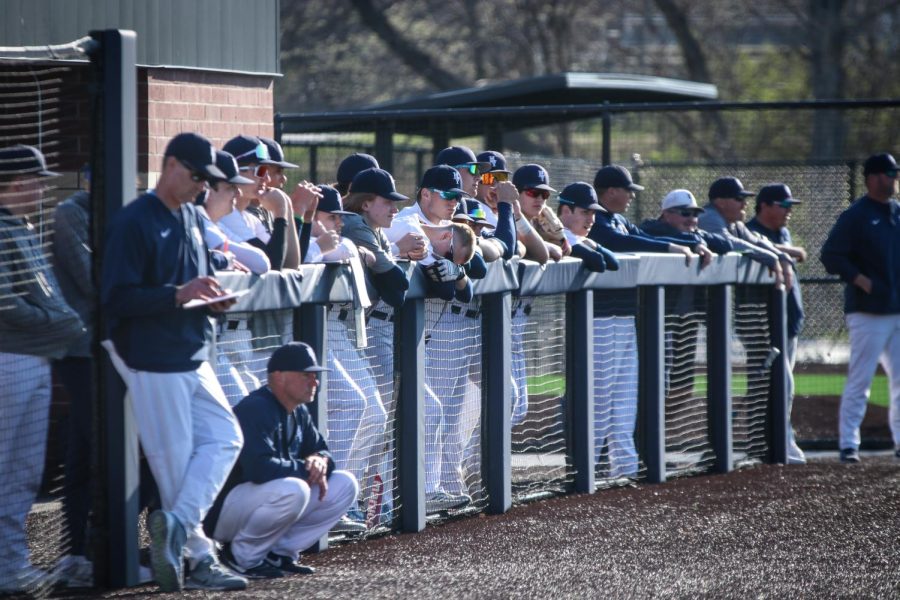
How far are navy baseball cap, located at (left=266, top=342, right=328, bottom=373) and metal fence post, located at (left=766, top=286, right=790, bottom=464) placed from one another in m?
5.21

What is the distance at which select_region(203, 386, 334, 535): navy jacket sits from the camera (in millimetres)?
5828

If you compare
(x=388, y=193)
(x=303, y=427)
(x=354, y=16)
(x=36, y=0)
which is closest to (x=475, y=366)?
(x=388, y=193)

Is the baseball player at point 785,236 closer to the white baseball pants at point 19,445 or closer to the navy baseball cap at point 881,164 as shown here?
the navy baseball cap at point 881,164

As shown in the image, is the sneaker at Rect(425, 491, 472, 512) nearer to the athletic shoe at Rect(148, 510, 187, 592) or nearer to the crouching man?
the crouching man

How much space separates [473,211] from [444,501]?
1.55 m

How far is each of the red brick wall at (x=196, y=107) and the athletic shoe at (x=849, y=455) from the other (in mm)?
4441

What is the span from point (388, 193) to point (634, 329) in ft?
8.66

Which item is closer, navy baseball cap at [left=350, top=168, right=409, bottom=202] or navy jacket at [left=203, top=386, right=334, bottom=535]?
navy jacket at [left=203, top=386, right=334, bottom=535]

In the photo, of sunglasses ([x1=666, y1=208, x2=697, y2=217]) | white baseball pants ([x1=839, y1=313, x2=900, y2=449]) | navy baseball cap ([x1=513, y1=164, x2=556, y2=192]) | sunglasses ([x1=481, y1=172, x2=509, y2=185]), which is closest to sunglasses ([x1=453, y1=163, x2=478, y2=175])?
sunglasses ([x1=481, y1=172, x2=509, y2=185])

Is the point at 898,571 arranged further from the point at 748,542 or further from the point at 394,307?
the point at 394,307

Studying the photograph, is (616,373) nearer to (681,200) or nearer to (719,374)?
(719,374)

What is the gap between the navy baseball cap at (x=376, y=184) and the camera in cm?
692

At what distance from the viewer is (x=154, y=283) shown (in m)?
5.45

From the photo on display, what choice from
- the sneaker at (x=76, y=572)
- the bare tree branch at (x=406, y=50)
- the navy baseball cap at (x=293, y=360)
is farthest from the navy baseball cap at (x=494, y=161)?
the bare tree branch at (x=406, y=50)
